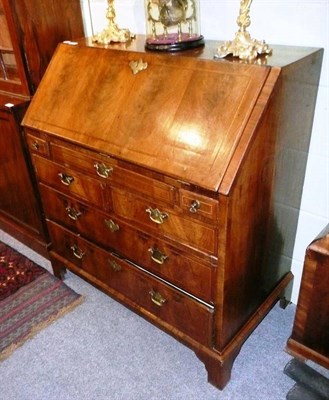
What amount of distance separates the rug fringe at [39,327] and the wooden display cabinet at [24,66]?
0.39 meters

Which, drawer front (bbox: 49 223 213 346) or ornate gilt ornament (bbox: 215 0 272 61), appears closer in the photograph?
ornate gilt ornament (bbox: 215 0 272 61)

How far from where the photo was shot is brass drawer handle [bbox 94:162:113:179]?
4.34 feet

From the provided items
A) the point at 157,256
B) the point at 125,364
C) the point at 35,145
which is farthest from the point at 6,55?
the point at 125,364

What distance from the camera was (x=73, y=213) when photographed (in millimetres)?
1624

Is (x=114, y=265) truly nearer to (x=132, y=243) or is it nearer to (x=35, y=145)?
(x=132, y=243)

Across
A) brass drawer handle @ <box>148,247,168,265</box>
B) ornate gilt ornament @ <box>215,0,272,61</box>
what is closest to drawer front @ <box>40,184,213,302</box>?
brass drawer handle @ <box>148,247,168,265</box>

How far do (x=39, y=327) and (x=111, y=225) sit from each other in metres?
0.68

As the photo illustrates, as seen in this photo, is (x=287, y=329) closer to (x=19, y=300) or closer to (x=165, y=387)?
(x=165, y=387)

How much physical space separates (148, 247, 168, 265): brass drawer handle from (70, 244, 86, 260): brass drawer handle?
47 centimetres

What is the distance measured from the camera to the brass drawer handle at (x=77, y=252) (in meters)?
1.73

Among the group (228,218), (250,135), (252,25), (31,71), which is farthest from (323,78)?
(31,71)

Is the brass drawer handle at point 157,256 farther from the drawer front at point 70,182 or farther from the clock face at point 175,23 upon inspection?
the clock face at point 175,23

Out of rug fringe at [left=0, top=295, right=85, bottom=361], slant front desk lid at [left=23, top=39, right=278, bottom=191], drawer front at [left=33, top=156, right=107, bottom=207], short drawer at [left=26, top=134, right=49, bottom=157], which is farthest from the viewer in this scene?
rug fringe at [left=0, top=295, right=85, bottom=361]

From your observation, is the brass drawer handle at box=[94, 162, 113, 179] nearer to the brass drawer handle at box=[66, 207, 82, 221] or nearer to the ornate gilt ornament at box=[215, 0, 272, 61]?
the brass drawer handle at box=[66, 207, 82, 221]
